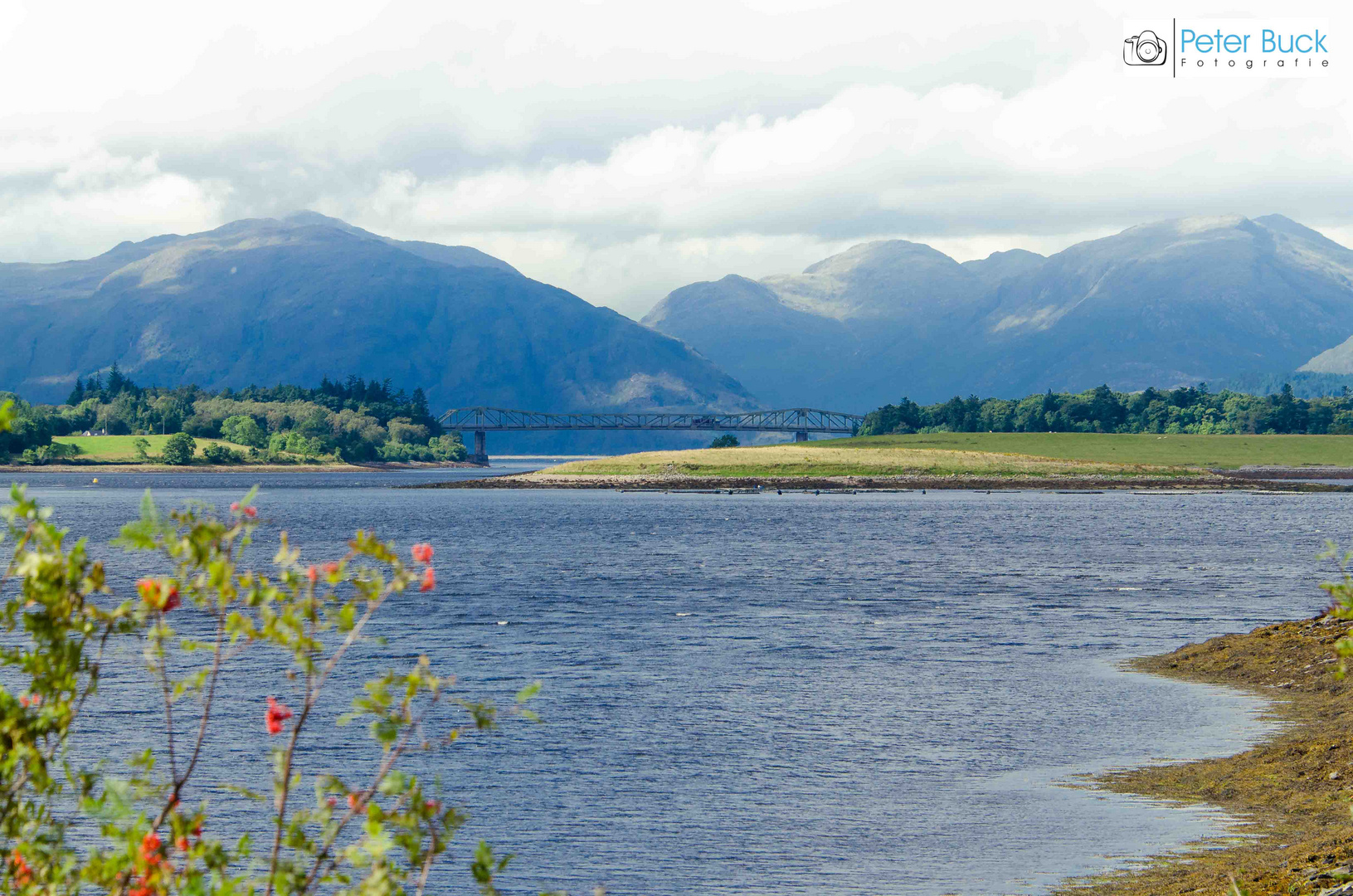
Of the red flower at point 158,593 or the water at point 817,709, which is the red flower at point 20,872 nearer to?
the red flower at point 158,593

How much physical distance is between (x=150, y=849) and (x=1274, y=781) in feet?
72.6

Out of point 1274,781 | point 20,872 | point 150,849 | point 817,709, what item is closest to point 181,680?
point 150,849

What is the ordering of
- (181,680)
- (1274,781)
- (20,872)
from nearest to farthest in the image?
1. (20,872)
2. (181,680)
3. (1274,781)

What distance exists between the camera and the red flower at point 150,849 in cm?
786

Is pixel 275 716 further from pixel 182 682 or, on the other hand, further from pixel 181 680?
pixel 182 682

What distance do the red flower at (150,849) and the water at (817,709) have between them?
1177 cm

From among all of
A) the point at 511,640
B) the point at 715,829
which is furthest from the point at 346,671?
the point at 715,829

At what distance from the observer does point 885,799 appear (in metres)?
24.1

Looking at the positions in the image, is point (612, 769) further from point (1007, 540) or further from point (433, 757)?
point (1007, 540)

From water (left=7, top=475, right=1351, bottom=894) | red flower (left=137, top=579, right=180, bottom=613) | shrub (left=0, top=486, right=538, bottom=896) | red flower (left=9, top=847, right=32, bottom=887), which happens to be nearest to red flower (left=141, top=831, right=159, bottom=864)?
shrub (left=0, top=486, right=538, bottom=896)

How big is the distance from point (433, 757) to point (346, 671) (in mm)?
12032

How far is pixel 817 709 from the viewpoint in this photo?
32781 millimetres

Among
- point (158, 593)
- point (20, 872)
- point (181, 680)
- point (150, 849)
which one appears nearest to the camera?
point (158, 593)

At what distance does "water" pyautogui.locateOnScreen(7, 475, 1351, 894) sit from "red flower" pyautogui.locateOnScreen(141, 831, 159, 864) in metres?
11.8
